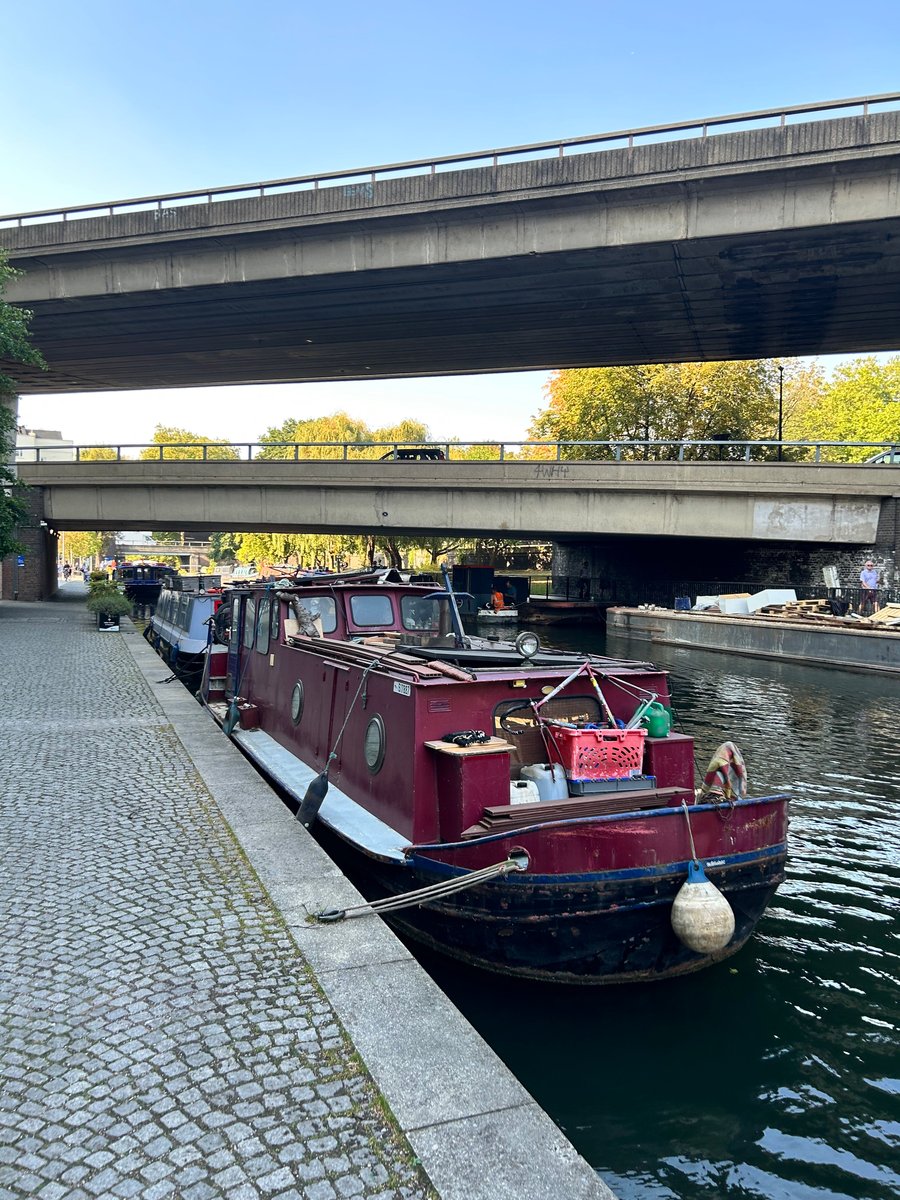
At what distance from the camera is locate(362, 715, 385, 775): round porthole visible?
285 inches

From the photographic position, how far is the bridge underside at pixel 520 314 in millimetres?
Result: 24953

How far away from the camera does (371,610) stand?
34.8ft

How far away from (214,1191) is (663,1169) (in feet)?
8.43

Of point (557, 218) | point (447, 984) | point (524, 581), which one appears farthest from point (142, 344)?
point (447, 984)

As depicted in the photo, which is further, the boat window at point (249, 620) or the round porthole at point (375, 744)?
the boat window at point (249, 620)

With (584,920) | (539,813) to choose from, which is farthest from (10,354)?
(584,920)

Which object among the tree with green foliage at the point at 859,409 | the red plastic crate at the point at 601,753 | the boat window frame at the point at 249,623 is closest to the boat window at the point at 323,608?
the boat window frame at the point at 249,623

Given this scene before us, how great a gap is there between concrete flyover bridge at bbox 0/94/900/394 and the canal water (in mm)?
19320

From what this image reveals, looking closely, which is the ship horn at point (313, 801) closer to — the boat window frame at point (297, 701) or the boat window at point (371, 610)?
the boat window frame at point (297, 701)

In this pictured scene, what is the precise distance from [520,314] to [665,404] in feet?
70.6

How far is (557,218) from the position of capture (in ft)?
80.1

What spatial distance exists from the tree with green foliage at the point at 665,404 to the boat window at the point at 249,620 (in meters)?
35.8

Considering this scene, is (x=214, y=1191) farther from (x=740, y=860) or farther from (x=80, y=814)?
(x=80, y=814)

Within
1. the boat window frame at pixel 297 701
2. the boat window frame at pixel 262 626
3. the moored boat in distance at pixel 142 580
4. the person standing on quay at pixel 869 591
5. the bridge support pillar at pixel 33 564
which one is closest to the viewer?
the boat window frame at pixel 297 701
